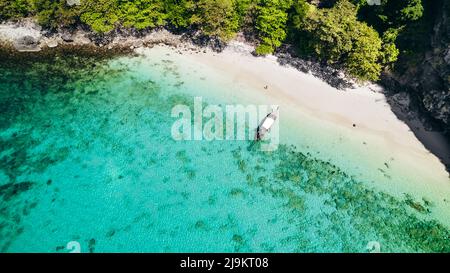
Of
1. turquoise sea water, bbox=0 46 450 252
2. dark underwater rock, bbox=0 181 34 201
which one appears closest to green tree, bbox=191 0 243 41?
turquoise sea water, bbox=0 46 450 252

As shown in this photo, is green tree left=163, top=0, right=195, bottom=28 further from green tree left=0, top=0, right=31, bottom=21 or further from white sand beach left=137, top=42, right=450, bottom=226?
green tree left=0, top=0, right=31, bottom=21

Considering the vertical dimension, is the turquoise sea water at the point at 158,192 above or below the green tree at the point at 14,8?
below

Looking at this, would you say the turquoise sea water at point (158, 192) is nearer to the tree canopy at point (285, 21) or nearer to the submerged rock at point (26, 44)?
the submerged rock at point (26, 44)

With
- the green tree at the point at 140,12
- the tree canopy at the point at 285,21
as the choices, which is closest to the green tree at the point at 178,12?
the tree canopy at the point at 285,21

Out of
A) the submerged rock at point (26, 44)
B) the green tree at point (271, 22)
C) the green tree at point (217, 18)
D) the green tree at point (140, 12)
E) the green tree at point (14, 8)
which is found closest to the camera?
the green tree at point (271, 22)

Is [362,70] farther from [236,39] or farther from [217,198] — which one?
[217,198]

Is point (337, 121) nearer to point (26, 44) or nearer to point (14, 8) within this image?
point (26, 44)

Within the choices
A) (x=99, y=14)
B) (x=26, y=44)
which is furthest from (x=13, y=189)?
(x=99, y=14)
